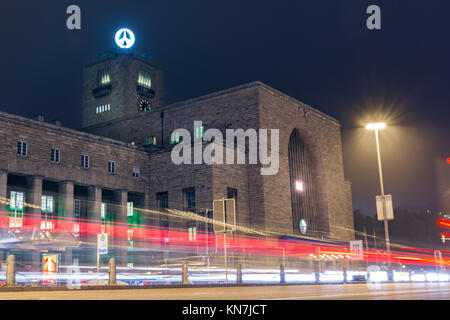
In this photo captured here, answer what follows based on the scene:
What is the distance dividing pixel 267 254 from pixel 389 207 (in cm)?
1862

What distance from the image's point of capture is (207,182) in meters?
47.2

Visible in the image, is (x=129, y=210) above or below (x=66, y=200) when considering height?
below

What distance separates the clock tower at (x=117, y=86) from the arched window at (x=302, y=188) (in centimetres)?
3261

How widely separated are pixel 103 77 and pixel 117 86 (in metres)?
3.91

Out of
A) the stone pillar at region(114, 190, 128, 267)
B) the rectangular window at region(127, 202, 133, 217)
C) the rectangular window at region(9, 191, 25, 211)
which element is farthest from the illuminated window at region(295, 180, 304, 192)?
the rectangular window at region(9, 191, 25, 211)

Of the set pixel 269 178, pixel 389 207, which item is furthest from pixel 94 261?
pixel 389 207

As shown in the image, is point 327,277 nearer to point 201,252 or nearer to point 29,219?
point 201,252

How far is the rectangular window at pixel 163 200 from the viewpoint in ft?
166

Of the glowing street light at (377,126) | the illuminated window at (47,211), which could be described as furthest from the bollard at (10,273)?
the illuminated window at (47,211)

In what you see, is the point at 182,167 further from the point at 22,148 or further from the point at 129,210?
the point at 22,148

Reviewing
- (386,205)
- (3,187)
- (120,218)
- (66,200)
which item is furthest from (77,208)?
(386,205)

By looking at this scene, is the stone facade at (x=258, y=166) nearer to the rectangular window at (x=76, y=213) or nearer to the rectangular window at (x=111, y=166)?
the rectangular window at (x=111, y=166)

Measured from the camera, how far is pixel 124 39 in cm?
Result: 8819

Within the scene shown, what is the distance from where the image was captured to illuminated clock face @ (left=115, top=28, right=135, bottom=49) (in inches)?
3452
